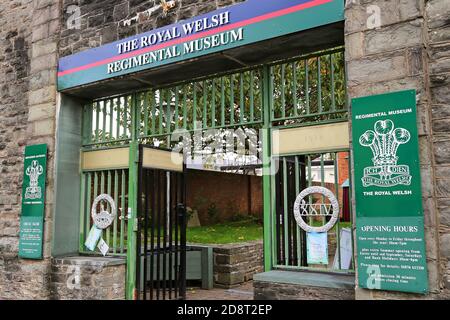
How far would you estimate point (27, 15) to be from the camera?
Result: 7863mm

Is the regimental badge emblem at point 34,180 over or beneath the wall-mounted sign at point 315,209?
over

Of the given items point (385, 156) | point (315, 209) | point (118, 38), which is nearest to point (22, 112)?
point (118, 38)

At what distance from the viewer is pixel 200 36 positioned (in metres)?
5.67

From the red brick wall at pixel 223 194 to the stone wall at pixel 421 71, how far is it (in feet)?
34.1

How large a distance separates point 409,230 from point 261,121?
235 cm

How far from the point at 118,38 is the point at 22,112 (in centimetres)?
240

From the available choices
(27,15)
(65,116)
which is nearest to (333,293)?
(65,116)

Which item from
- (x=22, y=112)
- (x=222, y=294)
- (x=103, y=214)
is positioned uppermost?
(x=22, y=112)

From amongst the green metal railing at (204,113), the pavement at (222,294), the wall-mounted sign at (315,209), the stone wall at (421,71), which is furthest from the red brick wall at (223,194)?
the stone wall at (421,71)

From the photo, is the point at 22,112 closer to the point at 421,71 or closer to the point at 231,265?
→ the point at 231,265

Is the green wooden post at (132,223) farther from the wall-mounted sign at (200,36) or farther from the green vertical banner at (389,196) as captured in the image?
the green vertical banner at (389,196)

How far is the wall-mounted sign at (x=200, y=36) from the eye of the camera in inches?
Answer: 192

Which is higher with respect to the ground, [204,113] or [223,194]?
[204,113]

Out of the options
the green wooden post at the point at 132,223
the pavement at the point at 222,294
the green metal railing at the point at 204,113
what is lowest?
the pavement at the point at 222,294
